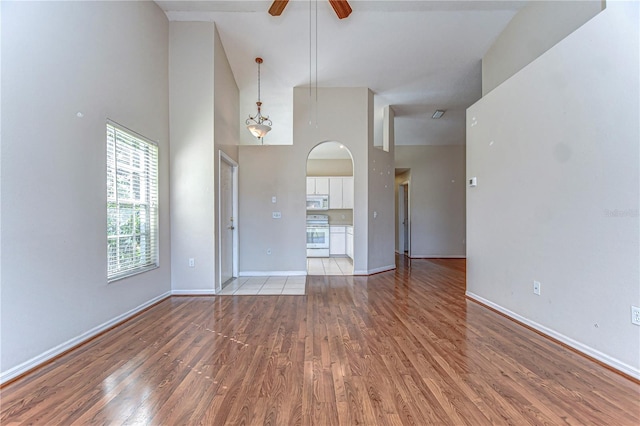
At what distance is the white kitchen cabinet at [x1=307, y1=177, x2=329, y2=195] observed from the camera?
24.5 ft

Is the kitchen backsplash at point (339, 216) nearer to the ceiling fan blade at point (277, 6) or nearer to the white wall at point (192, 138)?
the white wall at point (192, 138)

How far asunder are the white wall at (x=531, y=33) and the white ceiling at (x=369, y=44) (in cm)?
17

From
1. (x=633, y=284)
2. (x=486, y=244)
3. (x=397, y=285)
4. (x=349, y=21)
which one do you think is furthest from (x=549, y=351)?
(x=349, y=21)

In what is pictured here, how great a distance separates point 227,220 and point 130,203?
165cm

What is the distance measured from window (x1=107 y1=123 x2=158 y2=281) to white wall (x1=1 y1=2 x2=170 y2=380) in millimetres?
139

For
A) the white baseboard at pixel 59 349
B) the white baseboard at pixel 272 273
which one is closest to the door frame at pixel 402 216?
the white baseboard at pixel 272 273

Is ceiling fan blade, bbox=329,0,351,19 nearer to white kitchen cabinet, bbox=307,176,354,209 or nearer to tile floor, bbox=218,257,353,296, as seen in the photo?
tile floor, bbox=218,257,353,296

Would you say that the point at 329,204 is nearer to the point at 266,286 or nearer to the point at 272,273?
the point at 272,273

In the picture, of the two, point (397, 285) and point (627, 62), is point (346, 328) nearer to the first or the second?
point (397, 285)

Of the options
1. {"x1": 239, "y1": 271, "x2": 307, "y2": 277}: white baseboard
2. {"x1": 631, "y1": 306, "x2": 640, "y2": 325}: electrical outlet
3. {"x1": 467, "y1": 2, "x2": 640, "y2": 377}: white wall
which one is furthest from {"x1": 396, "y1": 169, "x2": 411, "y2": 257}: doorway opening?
{"x1": 631, "y1": 306, "x2": 640, "y2": 325}: electrical outlet

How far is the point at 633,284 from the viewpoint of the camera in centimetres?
187

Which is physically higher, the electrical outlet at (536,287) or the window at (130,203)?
the window at (130,203)

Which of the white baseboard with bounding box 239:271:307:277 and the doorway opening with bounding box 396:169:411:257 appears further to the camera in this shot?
the doorway opening with bounding box 396:169:411:257

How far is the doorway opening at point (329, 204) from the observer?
7276 millimetres
